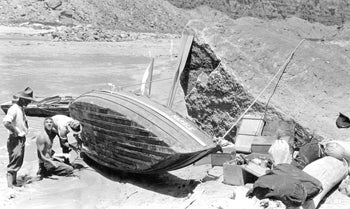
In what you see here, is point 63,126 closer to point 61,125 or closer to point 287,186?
point 61,125

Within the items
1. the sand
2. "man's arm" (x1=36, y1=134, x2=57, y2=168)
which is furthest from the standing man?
the sand

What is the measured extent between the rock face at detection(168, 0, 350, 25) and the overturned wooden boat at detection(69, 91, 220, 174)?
54.3 metres

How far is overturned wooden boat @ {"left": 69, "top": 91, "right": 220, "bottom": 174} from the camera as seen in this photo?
7.56 metres

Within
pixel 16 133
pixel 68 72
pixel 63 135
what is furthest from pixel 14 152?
pixel 68 72

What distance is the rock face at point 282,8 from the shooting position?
209ft

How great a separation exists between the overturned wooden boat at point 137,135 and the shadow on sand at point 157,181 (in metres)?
0.22

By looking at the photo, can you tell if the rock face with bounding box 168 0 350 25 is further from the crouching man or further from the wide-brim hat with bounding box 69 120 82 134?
the crouching man

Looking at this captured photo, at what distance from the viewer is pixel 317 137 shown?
819cm

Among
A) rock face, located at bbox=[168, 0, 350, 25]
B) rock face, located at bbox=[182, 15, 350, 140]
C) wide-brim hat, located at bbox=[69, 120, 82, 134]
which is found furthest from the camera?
rock face, located at bbox=[168, 0, 350, 25]

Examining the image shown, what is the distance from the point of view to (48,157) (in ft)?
26.7

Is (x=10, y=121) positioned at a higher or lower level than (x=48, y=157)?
higher

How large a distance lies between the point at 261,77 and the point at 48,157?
4063 millimetres

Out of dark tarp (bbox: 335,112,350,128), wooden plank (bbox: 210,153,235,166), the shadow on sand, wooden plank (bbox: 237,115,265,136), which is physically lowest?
the shadow on sand

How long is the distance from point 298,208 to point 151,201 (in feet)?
7.60
